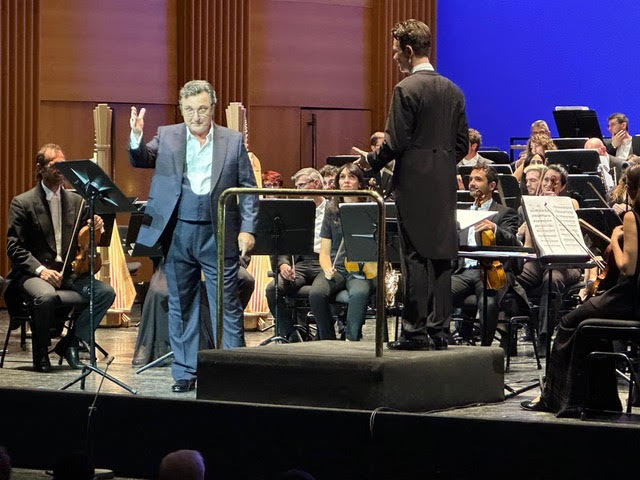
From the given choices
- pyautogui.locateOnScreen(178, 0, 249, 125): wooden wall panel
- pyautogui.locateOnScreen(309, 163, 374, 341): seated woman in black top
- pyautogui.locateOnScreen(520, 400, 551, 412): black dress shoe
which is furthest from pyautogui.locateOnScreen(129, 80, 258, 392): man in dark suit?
A: pyautogui.locateOnScreen(178, 0, 249, 125): wooden wall panel

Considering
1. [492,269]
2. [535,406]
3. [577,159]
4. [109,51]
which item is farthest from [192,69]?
[535,406]

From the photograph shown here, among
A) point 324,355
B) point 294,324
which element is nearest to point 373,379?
point 324,355

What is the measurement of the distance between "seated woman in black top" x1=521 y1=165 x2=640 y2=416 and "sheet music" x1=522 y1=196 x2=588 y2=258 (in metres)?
0.58

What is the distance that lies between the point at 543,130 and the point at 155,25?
407cm

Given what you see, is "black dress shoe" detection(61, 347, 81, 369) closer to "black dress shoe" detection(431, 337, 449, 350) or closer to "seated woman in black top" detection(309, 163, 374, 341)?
"seated woman in black top" detection(309, 163, 374, 341)

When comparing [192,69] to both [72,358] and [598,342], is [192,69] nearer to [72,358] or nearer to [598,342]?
[72,358]

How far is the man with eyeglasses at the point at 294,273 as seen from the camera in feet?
27.3

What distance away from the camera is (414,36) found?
19.7ft

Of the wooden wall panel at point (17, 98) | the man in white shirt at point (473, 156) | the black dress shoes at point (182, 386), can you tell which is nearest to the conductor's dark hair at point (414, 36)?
the black dress shoes at point (182, 386)

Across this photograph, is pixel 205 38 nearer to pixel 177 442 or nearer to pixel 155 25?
pixel 155 25

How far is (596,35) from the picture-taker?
13.7 m

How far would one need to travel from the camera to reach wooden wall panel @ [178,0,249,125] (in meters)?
12.6

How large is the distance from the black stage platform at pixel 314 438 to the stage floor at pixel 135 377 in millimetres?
37

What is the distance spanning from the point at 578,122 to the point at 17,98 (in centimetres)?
514
